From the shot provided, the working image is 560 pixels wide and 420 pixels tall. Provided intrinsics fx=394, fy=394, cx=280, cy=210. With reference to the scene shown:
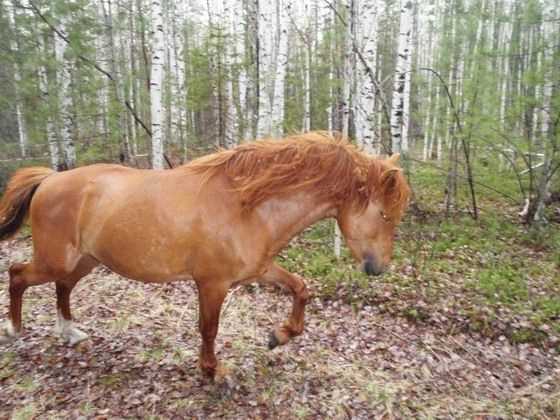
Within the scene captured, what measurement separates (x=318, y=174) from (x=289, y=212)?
40cm

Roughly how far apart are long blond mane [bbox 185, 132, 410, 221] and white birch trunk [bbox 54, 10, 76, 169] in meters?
6.60

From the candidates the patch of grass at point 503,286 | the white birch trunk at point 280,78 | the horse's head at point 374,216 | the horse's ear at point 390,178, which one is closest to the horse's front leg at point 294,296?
the horse's head at point 374,216

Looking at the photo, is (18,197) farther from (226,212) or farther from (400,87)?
(400,87)

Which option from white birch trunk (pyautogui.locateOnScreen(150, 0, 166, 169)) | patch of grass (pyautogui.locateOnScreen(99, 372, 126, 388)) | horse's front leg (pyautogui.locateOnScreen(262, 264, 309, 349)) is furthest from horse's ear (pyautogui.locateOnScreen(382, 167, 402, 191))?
white birch trunk (pyautogui.locateOnScreen(150, 0, 166, 169))

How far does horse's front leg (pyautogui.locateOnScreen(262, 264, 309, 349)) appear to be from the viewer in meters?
3.58

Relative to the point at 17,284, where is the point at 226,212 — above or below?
above

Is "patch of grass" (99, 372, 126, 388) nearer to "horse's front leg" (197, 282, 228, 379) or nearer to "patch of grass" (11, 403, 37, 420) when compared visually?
"patch of grass" (11, 403, 37, 420)

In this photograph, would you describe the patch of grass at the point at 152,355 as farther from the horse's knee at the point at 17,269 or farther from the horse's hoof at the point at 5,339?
the horse's knee at the point at 17,269

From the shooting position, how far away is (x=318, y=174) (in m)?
3.23

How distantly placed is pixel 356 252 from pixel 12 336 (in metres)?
3.42

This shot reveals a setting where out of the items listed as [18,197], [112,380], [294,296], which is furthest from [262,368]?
[18,197]

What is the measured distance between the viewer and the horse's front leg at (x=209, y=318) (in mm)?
3264

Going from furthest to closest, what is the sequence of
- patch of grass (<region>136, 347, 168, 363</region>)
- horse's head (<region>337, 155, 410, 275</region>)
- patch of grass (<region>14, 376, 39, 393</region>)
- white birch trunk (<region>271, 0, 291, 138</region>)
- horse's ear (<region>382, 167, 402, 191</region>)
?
1. white birch trunk (<region>271, 0, 291, 138</region>)
2. patch of grass (<region>136, 347, 168, 363</region>)
3. patch of grass (<region>14, 376, 39, 393</region>)
4. horse's head (<region>337, 155, 410, 275</region>)
5. horse's ear (<region>382, 167, 402, 191</region>)

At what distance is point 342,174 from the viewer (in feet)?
10.5
